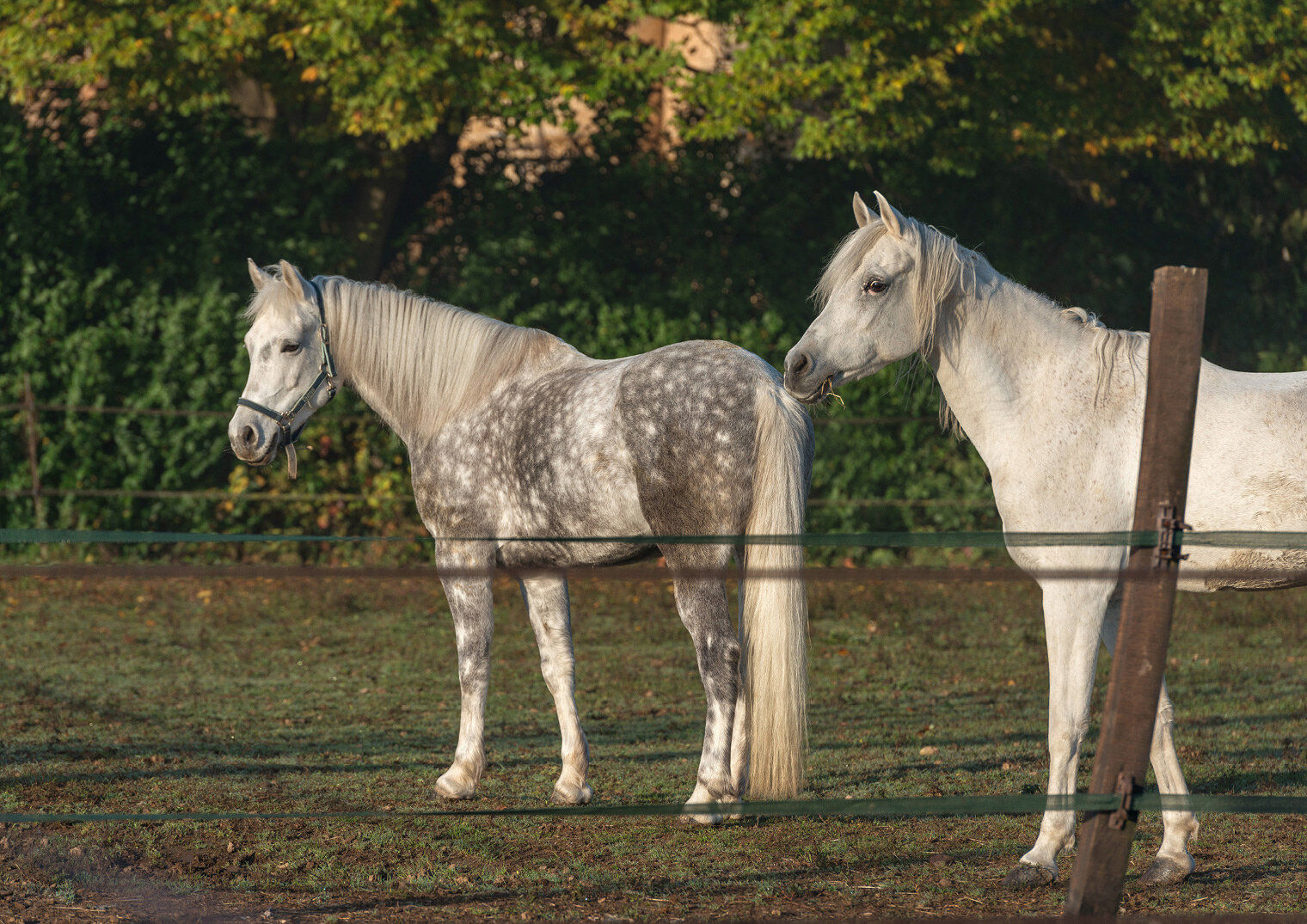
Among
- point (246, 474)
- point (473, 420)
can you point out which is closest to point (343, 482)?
point (246, 474)

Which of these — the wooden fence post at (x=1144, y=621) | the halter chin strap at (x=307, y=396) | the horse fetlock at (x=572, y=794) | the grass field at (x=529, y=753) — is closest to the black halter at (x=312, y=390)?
the halter chin strap at (x=307, y=396)

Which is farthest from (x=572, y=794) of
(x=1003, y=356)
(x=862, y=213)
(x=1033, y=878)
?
(x=862, y=213)

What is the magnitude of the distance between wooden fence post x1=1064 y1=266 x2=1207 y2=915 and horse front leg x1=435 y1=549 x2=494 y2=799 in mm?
2903

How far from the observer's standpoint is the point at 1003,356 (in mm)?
4434

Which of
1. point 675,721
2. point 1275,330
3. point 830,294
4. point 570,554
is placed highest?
point 1275,330

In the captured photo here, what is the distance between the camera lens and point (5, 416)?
38.2 ft

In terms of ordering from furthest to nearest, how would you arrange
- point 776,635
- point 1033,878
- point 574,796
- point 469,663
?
point 469,663
point 574,796
point 776,635
point 1033,878

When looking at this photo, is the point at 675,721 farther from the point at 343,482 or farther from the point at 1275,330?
the point at 1275,330

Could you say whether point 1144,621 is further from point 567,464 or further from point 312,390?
point 312,390

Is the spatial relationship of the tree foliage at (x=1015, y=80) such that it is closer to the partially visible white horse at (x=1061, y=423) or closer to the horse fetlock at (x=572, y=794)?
the partially visible white horse at (x=1061, y=423)

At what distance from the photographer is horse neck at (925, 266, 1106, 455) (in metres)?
4.38

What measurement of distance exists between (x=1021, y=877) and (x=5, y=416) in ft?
33.9

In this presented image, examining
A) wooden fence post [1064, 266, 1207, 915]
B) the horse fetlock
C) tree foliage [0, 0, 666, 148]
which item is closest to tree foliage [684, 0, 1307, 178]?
tree foliage [0, 0, 666, 148]

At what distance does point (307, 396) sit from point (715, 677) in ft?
7.20
